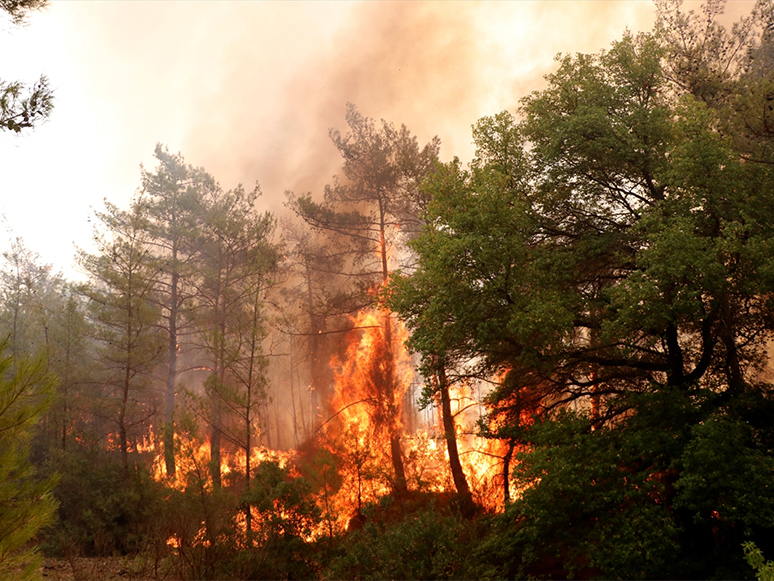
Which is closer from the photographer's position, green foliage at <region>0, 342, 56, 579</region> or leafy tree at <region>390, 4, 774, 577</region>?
green foliage at <region>0, 342, 56, 579</region>

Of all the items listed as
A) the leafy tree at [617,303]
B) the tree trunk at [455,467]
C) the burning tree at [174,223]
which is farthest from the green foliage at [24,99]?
the burning tree at [174,223]

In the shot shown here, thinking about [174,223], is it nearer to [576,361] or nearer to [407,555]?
[407,555]

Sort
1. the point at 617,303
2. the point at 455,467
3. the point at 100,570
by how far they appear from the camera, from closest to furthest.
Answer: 1. the point at 617,303
2. the point at 100,570
3. the point at 455,467

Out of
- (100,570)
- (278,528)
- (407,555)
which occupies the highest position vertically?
(278,528)

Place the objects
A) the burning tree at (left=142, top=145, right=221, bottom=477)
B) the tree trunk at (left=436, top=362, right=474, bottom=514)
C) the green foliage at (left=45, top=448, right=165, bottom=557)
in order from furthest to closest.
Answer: the burning tree at (left=142, top=145, right=221, bottom=477), the tree trunk at (left=436, top=362, right=474, bottom=514), the green foliage at (left=45, top=448, right=165, bottom=557)

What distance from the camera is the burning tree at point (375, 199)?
2223cm

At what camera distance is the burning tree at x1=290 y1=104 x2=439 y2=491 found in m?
22.2

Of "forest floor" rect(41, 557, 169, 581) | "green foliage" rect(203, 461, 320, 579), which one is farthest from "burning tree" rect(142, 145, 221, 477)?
"green foliage" rect(203, 461, 320, 579)

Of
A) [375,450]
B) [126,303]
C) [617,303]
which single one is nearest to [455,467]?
[375,450]

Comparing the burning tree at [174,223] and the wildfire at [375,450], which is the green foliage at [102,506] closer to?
the wildfire at [375,450]

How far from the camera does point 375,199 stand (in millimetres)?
23734

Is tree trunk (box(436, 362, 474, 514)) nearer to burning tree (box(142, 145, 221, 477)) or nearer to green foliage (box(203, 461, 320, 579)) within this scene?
green foliage (box(203, 461, 320, 579))

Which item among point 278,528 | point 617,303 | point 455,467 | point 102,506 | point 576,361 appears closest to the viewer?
point 617,303

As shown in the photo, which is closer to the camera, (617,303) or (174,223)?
(617,303)
